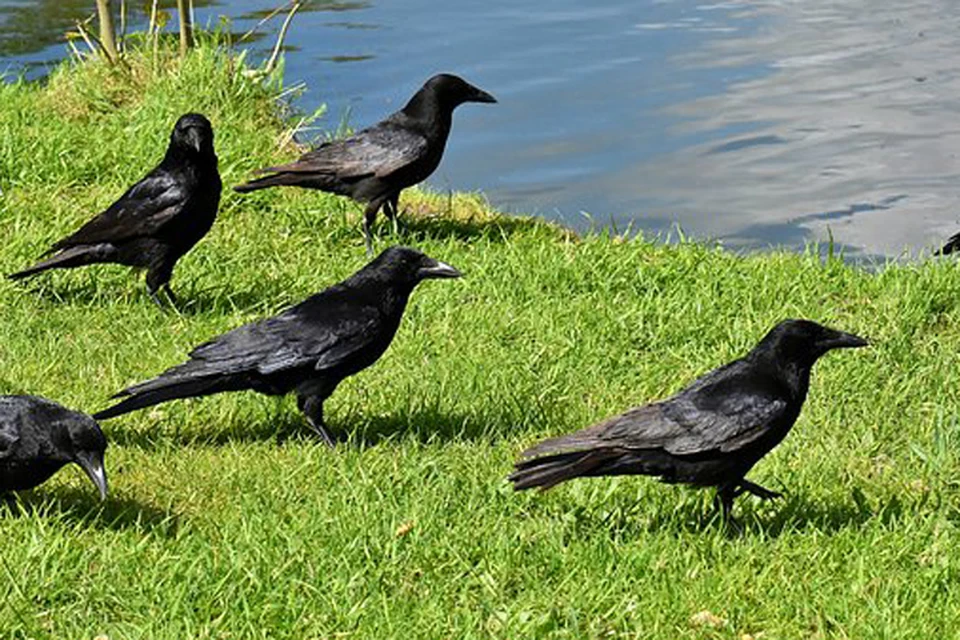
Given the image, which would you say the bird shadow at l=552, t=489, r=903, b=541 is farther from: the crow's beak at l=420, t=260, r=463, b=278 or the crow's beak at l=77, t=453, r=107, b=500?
the crow's beak at l=77, t=453, r=107, b=500

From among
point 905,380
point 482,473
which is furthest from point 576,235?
point 482,473

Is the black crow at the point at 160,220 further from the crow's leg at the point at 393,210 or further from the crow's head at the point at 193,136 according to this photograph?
the crow's leg at the point at 393,210

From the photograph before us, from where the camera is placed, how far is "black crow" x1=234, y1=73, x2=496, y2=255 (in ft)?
31.1

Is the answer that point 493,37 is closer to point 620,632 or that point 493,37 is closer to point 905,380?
point 905,380

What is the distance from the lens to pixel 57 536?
538cm

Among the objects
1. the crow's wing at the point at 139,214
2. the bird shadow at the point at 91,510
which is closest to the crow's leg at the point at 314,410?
the bird shadow at the point at 91,510

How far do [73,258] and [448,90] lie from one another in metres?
2.65

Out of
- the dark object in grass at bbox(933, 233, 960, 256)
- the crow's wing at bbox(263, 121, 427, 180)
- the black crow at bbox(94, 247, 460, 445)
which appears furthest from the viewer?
the crow's wing at bbox(263, 121, 427, 180)

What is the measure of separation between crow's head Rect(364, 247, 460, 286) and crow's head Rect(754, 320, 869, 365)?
1514 mm

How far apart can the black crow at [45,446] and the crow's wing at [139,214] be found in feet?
8.34

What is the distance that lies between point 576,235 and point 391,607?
5.18 m

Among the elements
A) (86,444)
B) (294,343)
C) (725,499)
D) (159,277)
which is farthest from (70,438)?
(159,277)

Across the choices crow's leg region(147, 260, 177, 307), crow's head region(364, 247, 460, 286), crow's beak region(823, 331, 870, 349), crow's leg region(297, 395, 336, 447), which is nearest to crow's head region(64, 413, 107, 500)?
crow's leg region(297, 395, 336, 447)

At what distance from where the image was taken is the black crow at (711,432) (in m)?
5.50
